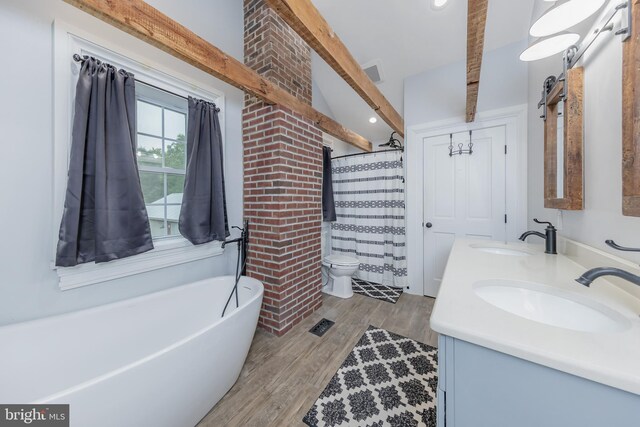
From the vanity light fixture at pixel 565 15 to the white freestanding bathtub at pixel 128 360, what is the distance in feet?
7.04

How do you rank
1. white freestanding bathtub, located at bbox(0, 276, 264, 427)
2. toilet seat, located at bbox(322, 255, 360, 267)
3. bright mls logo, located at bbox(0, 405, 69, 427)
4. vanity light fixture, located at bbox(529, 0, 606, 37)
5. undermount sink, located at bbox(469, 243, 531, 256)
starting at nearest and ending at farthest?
bright mls logo, located at bbox(0, 405, 69, 427), white freestanding bathtub, located at bbox(0, 276, 264, 427), vanity light fixture, located at bbox(529, 0, 606, 37), undermount sink, located at bbox(469, 243, 531, 256), toilet seat, located at bbox(322, 255, 360, 267)

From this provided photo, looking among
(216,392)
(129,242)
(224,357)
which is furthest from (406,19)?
(216,392)

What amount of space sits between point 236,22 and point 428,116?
2.27 meters

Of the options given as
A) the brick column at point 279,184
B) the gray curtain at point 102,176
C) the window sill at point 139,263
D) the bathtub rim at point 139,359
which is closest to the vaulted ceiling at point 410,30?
the brick column at point 279,184

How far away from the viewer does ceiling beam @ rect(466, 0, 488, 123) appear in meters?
1.10

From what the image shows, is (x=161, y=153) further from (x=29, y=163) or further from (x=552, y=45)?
(x=552, y=45)

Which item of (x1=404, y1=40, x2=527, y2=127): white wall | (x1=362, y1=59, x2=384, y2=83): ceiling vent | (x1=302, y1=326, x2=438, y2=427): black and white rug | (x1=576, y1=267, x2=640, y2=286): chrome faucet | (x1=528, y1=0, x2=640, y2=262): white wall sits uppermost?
(x1=362, y1=59, x2=384, y2=83): ceiling vent

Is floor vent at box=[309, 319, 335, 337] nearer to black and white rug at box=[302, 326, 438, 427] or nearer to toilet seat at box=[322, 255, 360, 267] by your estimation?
black and white rug at box=[302, 326, 438, 427]

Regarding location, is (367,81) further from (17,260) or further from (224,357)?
(17,260)

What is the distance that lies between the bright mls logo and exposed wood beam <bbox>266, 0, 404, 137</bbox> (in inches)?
68.1

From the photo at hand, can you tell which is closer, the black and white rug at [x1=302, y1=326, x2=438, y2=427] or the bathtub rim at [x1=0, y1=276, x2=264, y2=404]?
the bathtub rim at [x1=0, y1=276, x2=264, y2=404]

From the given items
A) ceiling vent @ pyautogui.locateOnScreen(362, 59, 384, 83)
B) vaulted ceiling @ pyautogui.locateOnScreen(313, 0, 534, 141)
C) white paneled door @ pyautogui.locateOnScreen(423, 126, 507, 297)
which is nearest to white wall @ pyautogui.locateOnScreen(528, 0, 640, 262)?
white paneled door @ pyautogui.locateOnScreen(423, 126, 507, 297)

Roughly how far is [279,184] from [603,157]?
1.91m

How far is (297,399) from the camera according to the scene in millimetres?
1366
